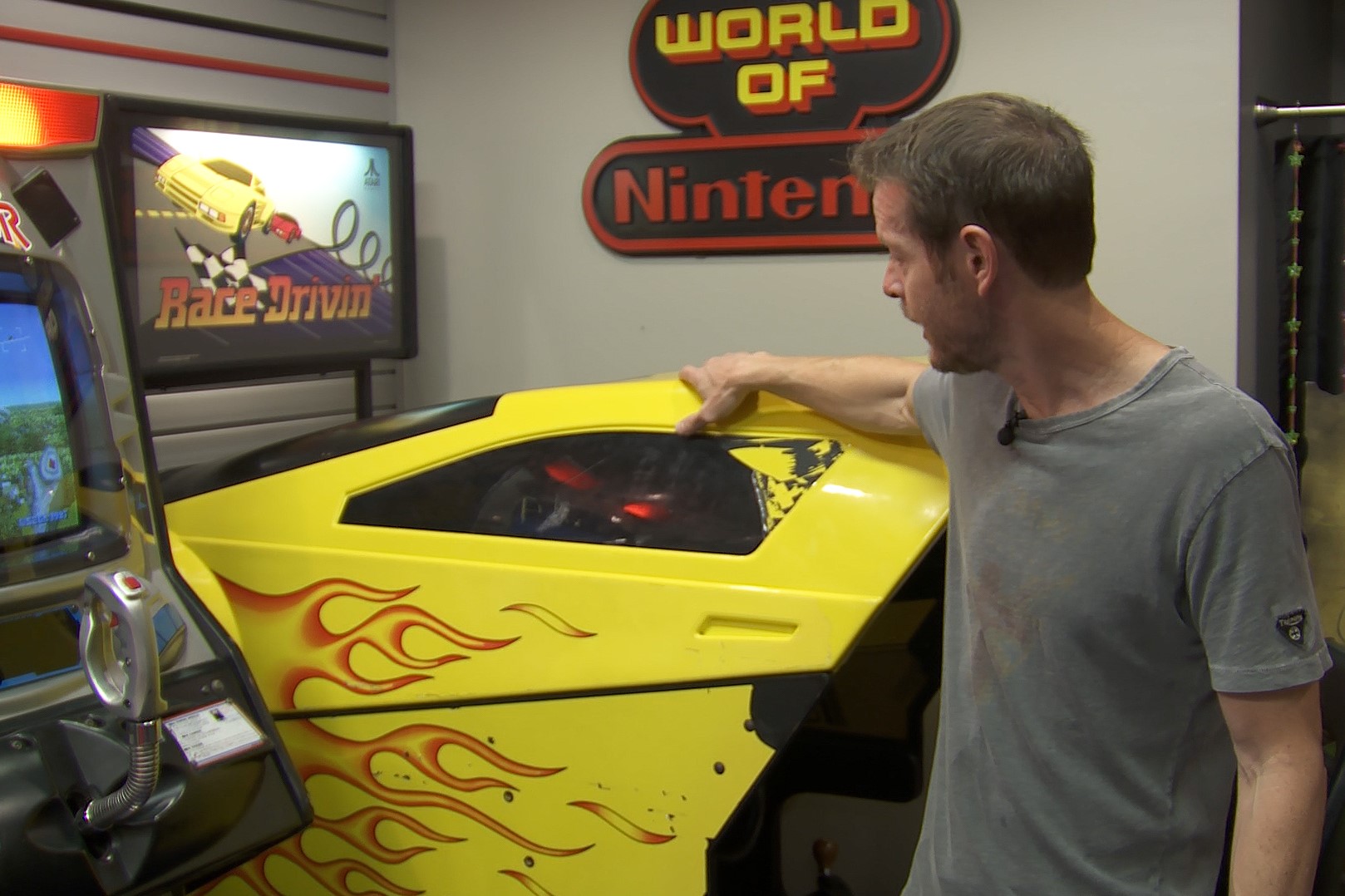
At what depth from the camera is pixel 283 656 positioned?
6.26ft

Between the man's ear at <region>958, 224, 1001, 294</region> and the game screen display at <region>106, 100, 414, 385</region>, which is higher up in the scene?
the game screen display at <region>106, 100, 414, 385</region>

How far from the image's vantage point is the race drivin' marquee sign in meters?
2.97

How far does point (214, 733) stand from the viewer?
5.05 feet

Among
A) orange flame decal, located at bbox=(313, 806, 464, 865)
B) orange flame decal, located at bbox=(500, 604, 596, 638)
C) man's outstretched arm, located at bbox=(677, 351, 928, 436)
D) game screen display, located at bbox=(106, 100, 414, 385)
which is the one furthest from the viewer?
game screen display, located at bbox=(106, 100, 414, 385)

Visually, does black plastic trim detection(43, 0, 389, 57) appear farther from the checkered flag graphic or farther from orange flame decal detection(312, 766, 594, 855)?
orange flame decal detection(312, 766, 594, 855)

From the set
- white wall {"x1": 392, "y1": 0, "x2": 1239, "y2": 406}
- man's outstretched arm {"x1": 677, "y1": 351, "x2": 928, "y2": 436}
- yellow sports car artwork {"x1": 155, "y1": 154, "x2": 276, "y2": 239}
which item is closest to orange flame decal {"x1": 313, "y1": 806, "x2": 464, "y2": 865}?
man's outstretched arm {"x1": 677, "y1": 351, "x2": 928, "y2": 436}

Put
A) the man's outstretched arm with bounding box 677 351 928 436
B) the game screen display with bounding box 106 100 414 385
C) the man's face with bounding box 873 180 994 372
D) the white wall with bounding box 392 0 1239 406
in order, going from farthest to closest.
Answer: the white wall with bounding box 392 0 1239 406
the game screen display with bounding box 106 100 414 385
the man's outstretched arm with bounding box 677 351 928 436
the man's face with bounding box 873 180 994 372

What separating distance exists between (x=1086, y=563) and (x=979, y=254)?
32 centimetres

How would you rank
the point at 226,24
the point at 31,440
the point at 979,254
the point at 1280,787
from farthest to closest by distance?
1. the point at 226,24
2. the point at 31,440
3. the point at 979,254
4. the point at 1280,787

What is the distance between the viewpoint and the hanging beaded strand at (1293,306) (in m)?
3.05

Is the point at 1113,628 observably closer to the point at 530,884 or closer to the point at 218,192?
the point at 530,884

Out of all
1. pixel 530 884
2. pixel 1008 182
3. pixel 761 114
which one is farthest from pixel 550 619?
pixel 761 114

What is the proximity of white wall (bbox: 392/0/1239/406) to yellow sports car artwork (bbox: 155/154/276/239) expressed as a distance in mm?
875

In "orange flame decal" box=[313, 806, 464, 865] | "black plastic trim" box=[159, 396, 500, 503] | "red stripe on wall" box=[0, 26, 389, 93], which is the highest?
"red stripe on wall" box=[0, 26, 389, 93]
